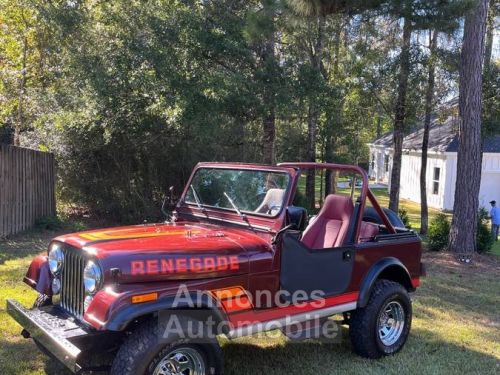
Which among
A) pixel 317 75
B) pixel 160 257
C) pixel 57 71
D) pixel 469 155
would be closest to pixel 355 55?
pixel 317 75

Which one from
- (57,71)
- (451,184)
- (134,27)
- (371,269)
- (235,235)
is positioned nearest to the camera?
(235,235)

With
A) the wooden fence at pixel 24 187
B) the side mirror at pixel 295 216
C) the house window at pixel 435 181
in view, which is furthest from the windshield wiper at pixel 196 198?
the house window at pixel 435 181

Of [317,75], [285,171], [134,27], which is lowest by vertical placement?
[285,171]

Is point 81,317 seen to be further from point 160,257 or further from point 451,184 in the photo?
point 451,184

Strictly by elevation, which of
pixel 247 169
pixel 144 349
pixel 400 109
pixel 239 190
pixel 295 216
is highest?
pixel 400 109

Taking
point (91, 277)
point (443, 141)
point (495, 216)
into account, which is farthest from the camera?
point (443, 141)

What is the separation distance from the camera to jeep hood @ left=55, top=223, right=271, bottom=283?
11.5 feet

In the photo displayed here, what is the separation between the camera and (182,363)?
3635 millimetres

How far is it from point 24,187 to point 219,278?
29.0 feet

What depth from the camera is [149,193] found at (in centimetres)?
1369

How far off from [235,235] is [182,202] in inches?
42.1

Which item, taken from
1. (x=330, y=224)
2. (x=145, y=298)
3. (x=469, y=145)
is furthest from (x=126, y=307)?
(x=469, y=145)

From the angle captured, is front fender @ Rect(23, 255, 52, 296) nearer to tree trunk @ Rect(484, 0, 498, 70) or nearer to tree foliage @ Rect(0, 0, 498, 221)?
tree foliage @ Rect(0, 0, 498, 221)

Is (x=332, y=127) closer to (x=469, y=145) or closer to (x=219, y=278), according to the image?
(x=469, y=145)
